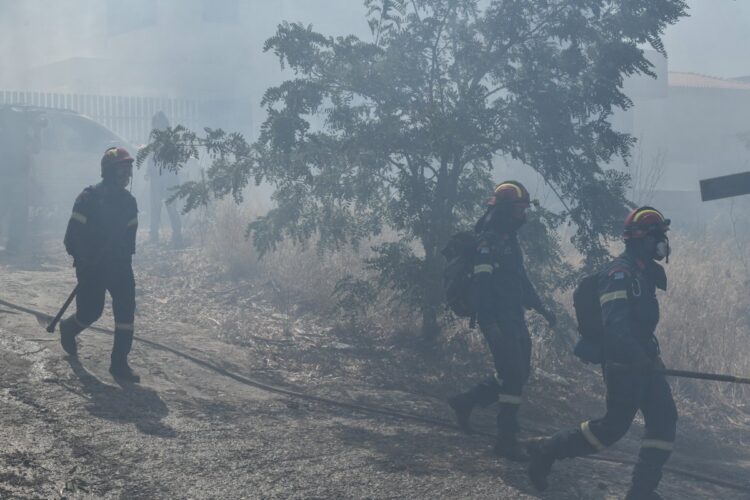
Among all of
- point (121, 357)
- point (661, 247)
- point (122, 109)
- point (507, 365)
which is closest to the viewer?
point (661, 247)

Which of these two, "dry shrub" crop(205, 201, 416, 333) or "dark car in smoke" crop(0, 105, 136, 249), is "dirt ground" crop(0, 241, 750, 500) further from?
"dark car in smoke" crop(0, 105, 136, 249)

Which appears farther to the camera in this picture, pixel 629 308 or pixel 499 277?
pixel 499 277

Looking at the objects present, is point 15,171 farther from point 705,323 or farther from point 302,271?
point 705,323

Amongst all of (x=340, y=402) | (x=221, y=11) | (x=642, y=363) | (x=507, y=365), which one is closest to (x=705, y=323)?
(x=507, y=365)

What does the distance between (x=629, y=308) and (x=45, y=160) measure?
14391 millimetres

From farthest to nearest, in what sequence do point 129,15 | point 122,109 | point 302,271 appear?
point 129,15 → point 122,109 → point 302,271

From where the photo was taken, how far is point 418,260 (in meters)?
7.47

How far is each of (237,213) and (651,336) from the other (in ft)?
29.3

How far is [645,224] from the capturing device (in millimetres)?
4602

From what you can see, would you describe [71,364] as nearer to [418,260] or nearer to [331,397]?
[331,397]

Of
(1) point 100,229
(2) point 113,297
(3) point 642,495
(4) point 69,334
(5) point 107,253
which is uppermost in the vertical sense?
(1) point 100,229

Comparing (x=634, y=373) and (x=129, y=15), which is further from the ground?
(x=129, y=15)

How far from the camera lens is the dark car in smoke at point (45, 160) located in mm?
13250

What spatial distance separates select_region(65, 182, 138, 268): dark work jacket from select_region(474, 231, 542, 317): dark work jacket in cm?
262
